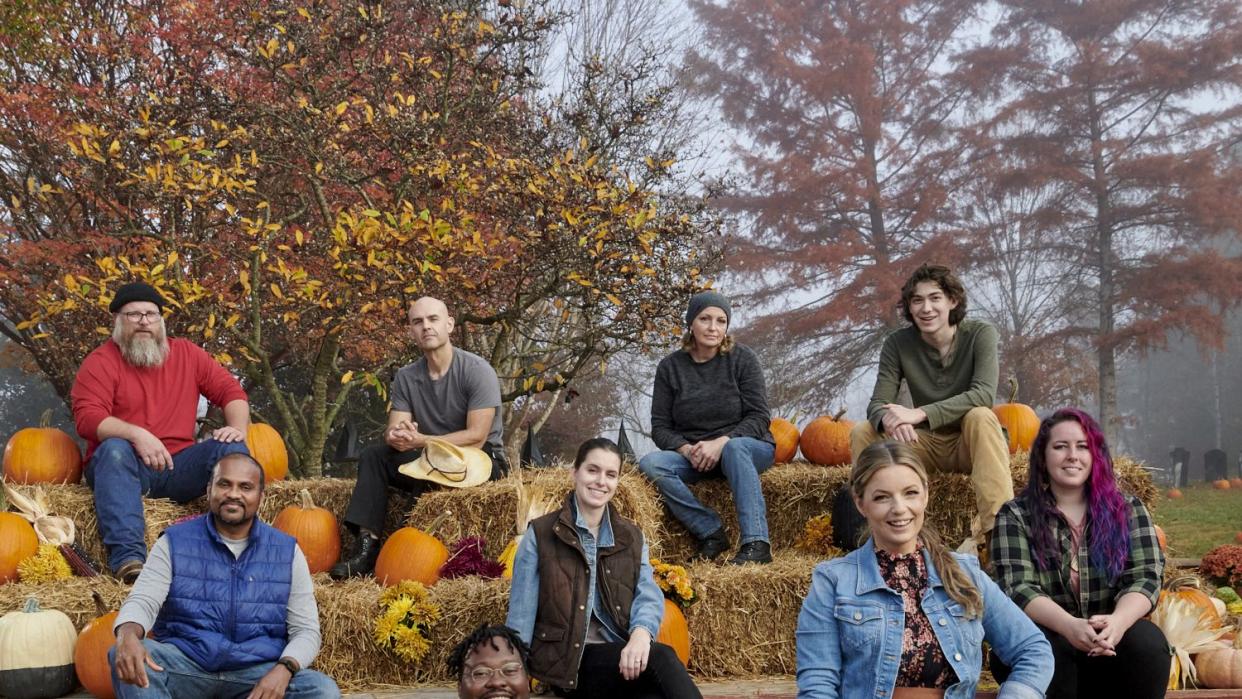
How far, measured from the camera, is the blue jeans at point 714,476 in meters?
4.70

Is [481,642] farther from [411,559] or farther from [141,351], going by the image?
[141,351]

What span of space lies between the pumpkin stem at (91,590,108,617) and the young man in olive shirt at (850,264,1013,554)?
2.96m

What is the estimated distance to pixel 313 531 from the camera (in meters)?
4.77

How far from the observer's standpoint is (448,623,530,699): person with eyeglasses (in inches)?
107

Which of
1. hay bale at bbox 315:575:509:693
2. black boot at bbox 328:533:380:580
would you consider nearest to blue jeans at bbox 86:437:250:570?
black boot at bbox 328:533:380:580

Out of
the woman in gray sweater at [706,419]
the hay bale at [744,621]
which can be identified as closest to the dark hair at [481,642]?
the hay bale at [744,621]

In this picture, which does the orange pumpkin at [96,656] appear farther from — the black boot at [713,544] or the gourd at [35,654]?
the black boot at [713,544]

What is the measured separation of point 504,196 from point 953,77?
42.9 feet

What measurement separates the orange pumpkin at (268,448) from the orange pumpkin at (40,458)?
31.7 inches

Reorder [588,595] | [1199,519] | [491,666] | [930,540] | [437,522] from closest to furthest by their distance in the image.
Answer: [930,540], [491,666], [588,595], [437,522], [1199,519]

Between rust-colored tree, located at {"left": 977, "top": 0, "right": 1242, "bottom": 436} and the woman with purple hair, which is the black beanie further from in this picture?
rust-colored tree, located at {"left": 977, "top": 0, "right": 1242, "bottom": 436}

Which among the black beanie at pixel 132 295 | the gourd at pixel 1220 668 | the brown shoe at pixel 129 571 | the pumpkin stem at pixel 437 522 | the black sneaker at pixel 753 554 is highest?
the black beanie at pixel 132 295

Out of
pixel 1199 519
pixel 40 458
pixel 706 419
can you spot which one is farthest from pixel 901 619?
pixel 1199 519

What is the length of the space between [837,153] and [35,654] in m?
14.7
